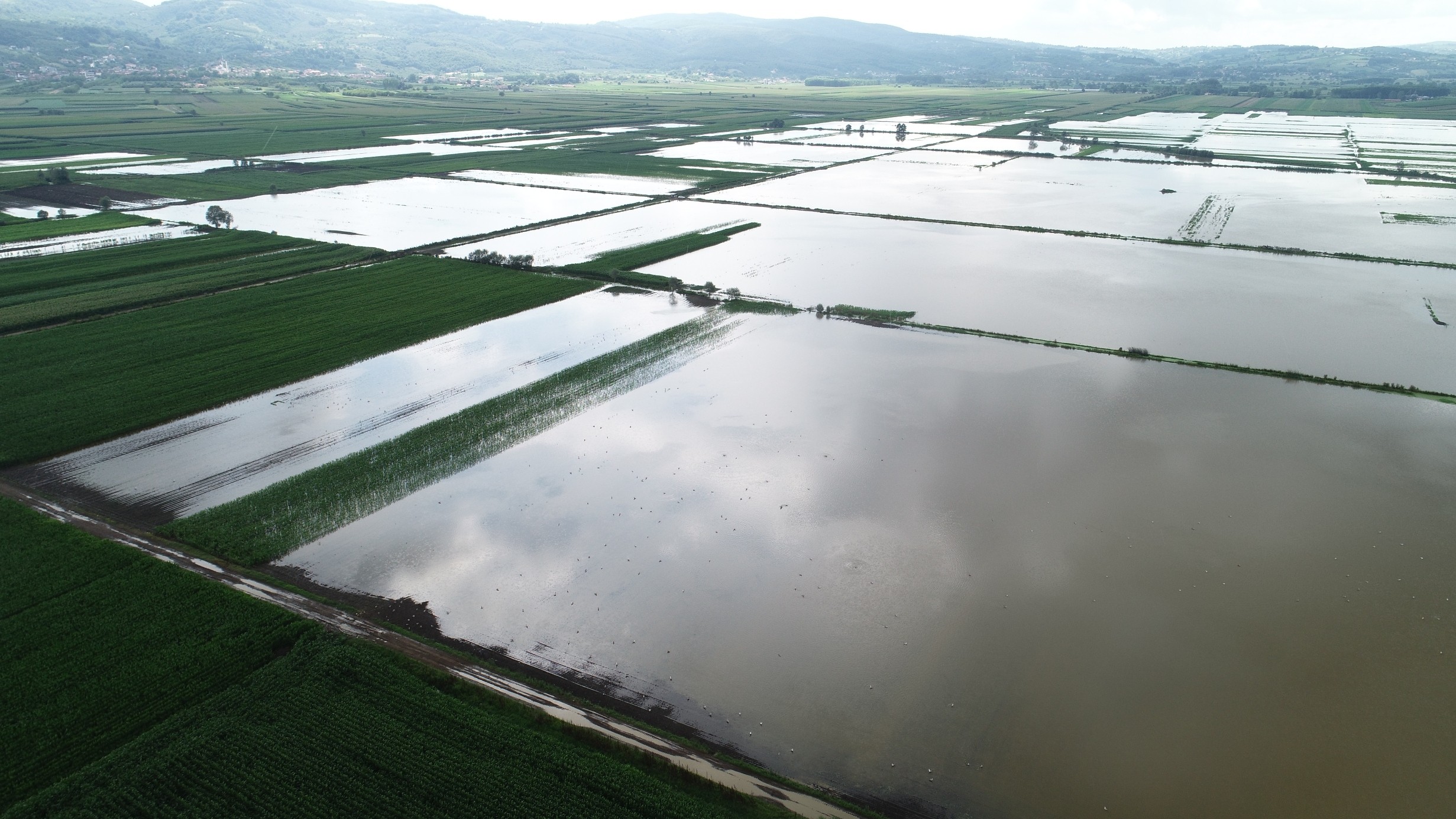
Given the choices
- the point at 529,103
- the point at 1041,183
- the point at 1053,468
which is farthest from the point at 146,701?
the point at 529,103

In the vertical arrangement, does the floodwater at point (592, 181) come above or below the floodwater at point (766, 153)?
below

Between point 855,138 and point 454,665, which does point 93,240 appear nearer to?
point 454,665

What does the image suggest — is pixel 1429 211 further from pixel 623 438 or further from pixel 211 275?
pixel 211 275

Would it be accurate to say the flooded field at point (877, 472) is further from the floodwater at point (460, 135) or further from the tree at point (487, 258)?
the floodwater at point (460, 135)

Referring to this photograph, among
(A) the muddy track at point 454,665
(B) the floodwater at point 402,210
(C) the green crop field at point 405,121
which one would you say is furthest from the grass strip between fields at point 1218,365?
(C) the green crop field at point 405,121

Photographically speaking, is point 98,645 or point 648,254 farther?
point 648,254

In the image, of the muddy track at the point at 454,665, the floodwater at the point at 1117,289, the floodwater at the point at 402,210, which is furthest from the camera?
the floodwater at the point at 402,210

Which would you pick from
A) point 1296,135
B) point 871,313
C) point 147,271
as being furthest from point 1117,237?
point 1296,135

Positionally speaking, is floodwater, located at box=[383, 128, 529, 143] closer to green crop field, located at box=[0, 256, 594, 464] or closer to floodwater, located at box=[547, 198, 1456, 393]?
floodwater, located at box=[547, 198, 1456, 393]
